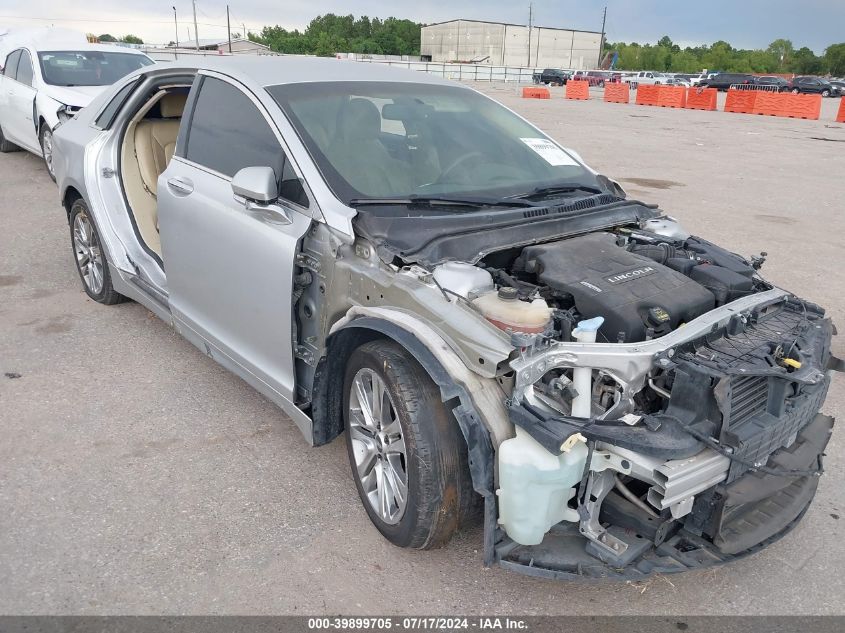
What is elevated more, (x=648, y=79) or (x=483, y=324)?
(x=648, y=79)

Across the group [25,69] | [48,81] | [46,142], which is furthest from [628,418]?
[25,69]

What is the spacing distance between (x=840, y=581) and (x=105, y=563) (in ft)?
9.64

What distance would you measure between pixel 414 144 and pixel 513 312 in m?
1.45

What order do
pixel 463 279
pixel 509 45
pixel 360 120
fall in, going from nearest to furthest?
pixel 463 279 < pixel 360 120 < pixel 509 45

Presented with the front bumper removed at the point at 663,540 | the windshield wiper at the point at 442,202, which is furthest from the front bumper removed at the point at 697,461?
the windshield wiper at the point at 442,202

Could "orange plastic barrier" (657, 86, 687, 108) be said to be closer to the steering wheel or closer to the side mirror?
the steering wheel

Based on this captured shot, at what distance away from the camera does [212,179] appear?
3.58 meters

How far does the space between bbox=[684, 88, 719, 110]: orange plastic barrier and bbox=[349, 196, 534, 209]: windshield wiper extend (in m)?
31.6

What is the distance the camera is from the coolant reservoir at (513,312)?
7.91 feet

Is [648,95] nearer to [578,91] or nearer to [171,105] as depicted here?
[578,91]

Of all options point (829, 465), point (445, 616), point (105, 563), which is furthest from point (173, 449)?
point (829, 465)

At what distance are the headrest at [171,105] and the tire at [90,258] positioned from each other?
2.93 feet

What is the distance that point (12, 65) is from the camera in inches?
408

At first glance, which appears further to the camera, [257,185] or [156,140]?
[156,140]
